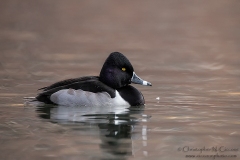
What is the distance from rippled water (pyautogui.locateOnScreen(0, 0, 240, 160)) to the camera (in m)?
8.72

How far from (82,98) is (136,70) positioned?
419 centimetres

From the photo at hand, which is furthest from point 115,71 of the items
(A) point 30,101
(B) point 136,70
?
(B) point 136,70

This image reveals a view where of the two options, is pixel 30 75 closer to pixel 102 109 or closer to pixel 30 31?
pixel 102 109

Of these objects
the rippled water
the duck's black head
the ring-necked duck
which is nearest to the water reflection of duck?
the rippled water

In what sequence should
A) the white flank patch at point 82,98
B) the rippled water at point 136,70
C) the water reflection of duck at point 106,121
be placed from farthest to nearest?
the white flank patch at point 82,98
the rippled water at point 136,70
the water reflection of duck at point 106,121

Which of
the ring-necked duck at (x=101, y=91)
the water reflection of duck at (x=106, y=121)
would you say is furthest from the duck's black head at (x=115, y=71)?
the water reflection of duck at (x=106, y=121)

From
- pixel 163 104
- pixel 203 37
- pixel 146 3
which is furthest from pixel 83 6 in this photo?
pixel 163 104

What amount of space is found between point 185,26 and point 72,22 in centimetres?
361

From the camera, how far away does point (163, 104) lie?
11.6 metres

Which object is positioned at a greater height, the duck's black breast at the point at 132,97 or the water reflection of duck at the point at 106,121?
the duck's black breast at the point at 132,97

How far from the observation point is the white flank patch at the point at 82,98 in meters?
11.2

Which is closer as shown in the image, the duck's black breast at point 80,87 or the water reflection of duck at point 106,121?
the water reflection of duck at point 106,121

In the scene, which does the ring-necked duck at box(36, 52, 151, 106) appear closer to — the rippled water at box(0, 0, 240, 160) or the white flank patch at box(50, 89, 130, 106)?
the white flank patch at box(50, 89, 130, 106)

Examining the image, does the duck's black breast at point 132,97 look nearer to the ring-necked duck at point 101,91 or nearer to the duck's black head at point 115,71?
the ring-necked duck at point 101,91
